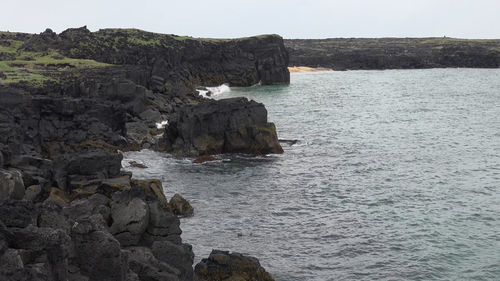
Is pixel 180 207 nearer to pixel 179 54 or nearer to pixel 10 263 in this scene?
pixel 10 263

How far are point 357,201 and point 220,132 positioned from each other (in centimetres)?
2303

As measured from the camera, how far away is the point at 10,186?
26.8m

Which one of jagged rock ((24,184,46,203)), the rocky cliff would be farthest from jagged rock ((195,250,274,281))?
the rocky cliff

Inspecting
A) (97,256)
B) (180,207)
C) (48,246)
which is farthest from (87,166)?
(48,246)

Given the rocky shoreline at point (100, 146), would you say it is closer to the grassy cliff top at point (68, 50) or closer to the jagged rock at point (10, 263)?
the jagged rock at point (10, 263)

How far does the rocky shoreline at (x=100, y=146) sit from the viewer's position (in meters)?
19.2

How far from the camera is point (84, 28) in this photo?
130500 millimetres

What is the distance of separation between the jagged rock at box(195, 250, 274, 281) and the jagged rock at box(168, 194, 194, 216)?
39.5 feet

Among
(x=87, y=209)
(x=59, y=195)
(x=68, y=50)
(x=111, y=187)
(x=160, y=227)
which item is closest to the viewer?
(x=160, y=227)

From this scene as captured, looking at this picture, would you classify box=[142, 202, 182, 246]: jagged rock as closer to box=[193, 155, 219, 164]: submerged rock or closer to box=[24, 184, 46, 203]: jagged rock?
box=[24, 184, 46, 203]: jagged rock

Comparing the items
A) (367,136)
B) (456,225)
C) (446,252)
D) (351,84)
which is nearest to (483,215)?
(456,225)

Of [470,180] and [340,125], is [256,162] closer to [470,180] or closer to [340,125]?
[470,180]

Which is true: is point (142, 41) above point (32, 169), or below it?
above

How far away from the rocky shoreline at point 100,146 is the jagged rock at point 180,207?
9 centimetres
